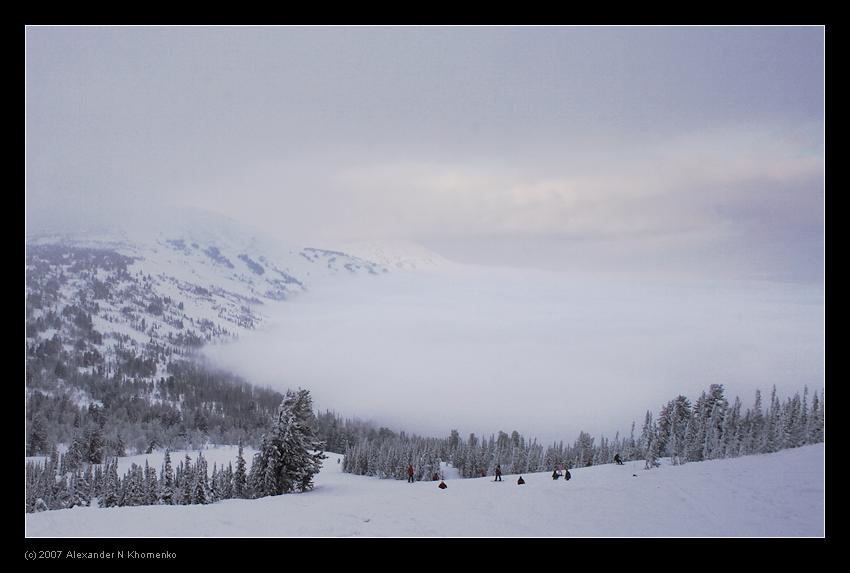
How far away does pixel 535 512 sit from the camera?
18656mm

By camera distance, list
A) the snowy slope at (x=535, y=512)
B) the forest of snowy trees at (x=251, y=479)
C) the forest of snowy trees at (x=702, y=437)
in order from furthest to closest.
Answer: the forest of snowy trees at (x=251, y=479) → the forest of snowy trees at (x=702, y=437) → the snowy slope at (x=535, y=512)

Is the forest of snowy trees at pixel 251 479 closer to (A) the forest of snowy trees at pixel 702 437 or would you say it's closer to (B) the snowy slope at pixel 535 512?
(B) the snowy slope at pixel 535 512

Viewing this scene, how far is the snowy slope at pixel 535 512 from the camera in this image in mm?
16250

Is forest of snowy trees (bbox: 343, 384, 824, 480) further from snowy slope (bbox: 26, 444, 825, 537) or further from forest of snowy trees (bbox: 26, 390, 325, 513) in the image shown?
forest of snowy trees (bbox: 26, 390, 325, 513)

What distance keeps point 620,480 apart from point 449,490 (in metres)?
8.80

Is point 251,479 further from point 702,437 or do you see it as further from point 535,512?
point 702,437

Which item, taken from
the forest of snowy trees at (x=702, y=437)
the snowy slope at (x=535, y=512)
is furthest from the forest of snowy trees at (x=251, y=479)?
the forest of snowy trees at (x=702, y=437)

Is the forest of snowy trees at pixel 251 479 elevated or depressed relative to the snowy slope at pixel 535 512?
depressed

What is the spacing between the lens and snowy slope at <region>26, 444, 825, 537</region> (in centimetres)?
1625

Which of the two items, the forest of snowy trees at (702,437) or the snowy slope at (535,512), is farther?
the forest of snowy trees at (702,437)

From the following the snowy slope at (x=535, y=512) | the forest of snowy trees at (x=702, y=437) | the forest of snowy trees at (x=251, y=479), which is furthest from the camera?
the forest of snowy trees at (x=251, y=479)

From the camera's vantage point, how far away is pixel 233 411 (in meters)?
194
